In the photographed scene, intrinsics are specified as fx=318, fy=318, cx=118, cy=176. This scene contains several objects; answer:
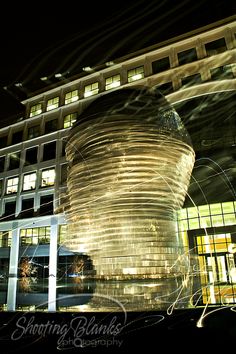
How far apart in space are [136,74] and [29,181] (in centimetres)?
1701

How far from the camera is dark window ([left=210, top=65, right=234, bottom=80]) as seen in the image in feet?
91.4

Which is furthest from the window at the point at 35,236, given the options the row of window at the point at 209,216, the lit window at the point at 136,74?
the lit window at the point at 136,74

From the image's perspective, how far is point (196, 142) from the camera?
26625 mm

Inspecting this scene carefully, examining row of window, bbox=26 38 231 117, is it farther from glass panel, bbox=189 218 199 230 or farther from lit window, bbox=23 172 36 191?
glass panel, bbox=189 218 199 230

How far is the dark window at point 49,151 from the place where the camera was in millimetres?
35891

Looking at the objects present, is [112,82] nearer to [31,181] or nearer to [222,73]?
[222,73]

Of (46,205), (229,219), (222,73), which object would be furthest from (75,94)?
(229,219)

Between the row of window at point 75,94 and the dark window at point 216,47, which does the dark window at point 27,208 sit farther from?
the dark window at point 216,47

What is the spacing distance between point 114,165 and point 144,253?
1.61 meters

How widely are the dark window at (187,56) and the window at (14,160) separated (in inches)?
868

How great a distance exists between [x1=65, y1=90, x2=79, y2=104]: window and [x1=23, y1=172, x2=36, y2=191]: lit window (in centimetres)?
937

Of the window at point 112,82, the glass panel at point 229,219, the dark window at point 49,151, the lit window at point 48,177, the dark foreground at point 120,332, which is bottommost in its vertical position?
the dark foreground at point 120,332

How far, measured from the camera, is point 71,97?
37031mm

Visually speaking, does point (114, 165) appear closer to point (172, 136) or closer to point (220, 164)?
point (172, 136)
